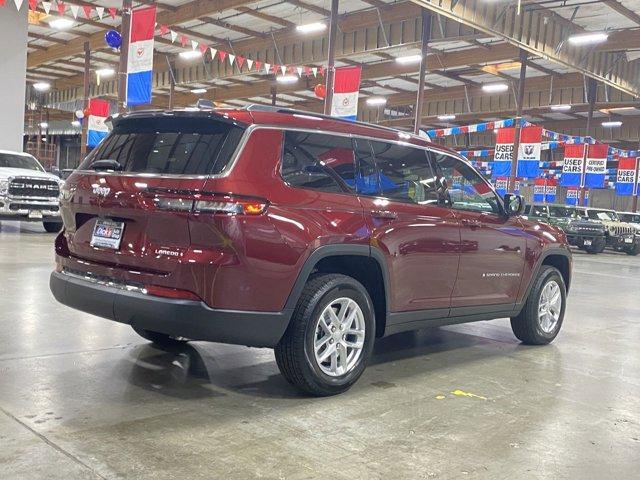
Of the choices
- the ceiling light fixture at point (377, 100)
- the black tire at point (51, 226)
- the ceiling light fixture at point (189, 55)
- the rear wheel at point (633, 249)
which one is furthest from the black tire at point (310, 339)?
the ceiling light fixture at point (377, 100)

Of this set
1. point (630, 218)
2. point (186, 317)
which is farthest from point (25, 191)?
point (630, 218)

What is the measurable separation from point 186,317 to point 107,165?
1.20 metres

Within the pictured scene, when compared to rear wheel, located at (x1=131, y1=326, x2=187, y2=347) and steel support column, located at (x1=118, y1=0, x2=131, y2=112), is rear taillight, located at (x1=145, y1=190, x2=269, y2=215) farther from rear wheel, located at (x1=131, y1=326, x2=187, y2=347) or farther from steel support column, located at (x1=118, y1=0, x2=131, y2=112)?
steel support column, located at (x1=118, y1=0, x2=131, y2=112)

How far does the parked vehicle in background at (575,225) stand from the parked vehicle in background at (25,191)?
1527 cm

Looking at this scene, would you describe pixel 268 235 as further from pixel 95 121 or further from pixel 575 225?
pixel 575 225

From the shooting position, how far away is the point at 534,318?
243 inches

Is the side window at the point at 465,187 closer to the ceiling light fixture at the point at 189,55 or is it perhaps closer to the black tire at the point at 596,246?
the black tire at the point at 596,246

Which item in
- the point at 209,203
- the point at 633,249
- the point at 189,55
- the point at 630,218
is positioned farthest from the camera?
the point at 630,218

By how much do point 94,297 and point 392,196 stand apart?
82.1 inches

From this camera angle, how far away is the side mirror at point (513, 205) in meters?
5.73

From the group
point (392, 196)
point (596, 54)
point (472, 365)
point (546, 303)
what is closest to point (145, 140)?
point (392, 196)

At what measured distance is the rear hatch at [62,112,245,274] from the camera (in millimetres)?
3711

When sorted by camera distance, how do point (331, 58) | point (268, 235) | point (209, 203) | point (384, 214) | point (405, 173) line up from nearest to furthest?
point (209, 203)
point (268, 235)
point (384, 214)
point (405, 173)
point (331, 58)

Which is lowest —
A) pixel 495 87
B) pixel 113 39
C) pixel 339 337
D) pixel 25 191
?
pixel 339 337
